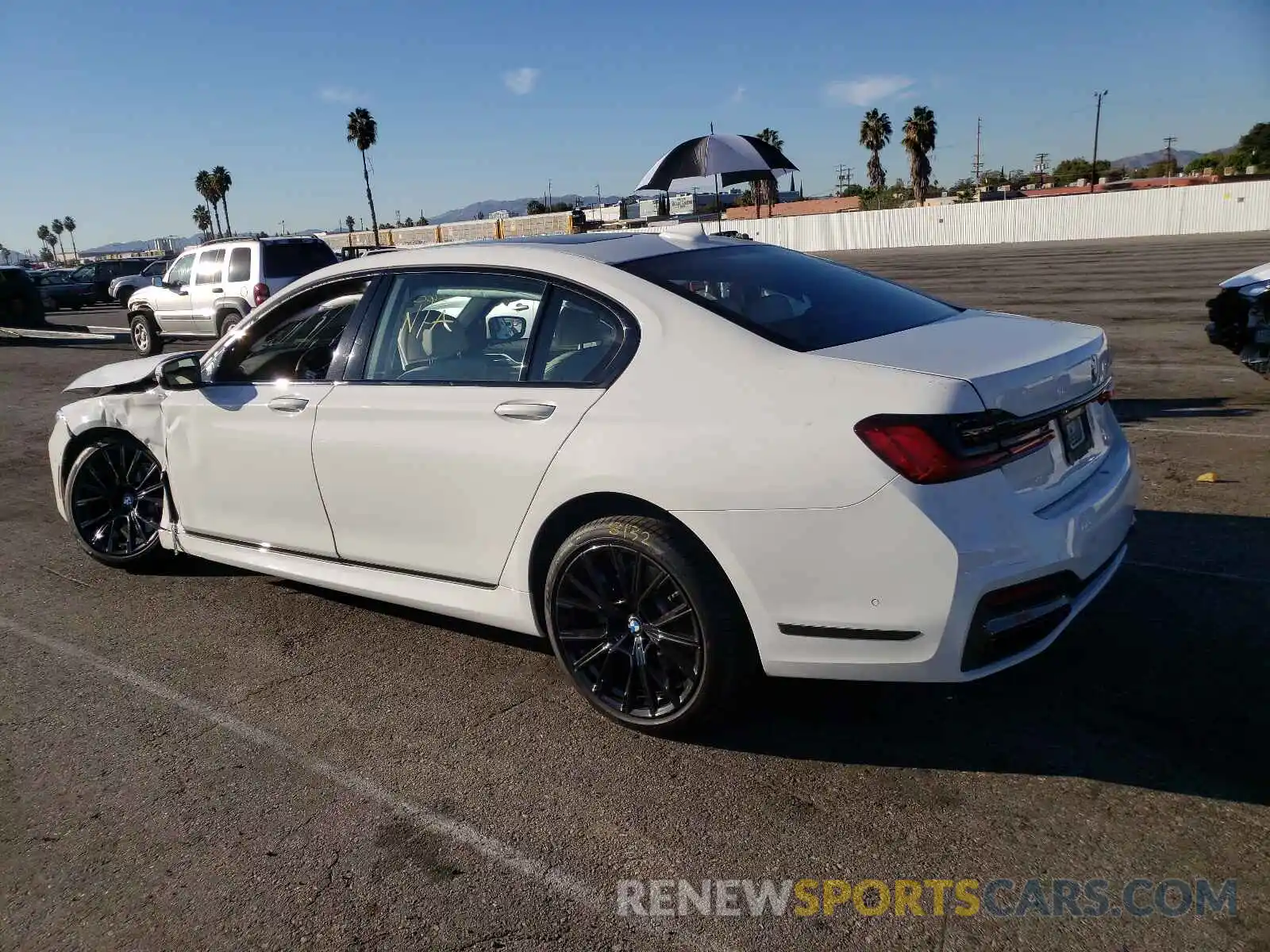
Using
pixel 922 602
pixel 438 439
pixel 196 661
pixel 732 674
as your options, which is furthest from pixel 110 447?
pixel 922 602

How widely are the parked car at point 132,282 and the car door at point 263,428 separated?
31.3 metres

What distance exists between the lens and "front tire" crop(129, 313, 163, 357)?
58.5ft

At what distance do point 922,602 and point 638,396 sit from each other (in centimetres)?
110

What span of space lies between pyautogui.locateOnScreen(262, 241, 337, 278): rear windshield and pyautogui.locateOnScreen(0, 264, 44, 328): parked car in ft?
40.0

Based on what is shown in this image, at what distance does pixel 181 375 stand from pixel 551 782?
2845 millimetres

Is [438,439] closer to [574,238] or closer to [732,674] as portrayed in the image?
[574,238]

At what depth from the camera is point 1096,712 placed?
3377mm

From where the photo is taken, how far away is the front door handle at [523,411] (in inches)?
137

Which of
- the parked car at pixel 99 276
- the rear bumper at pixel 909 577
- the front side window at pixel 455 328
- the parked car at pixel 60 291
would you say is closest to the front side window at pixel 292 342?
the front side window at pixel 455 328

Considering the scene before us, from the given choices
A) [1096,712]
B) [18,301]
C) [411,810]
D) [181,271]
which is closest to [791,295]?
[1096,712]

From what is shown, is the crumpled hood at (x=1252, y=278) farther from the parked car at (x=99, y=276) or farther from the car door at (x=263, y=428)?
the parked car at (x=99, y=276)

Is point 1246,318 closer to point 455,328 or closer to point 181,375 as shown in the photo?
point 455,328

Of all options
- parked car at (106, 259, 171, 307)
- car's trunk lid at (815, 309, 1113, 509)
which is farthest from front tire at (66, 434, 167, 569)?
parked car at (106, 259, 171, 307)

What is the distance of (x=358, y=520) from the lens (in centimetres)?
409
